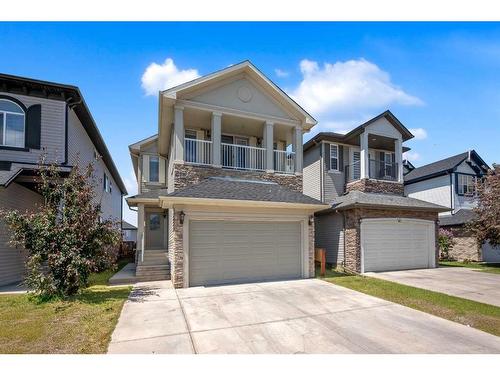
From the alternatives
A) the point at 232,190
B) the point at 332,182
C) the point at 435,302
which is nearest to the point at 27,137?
the point at 232,190

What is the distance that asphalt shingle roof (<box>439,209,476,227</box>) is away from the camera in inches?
798

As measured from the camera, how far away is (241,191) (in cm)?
1138

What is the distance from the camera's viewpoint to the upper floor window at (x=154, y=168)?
1791cm

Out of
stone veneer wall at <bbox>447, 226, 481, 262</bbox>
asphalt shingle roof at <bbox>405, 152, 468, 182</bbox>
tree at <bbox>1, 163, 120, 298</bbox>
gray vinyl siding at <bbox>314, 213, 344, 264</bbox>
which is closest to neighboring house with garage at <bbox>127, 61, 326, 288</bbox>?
tree at <bbox>1, 163, 120, 298</bbox>

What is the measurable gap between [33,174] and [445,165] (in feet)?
86.1

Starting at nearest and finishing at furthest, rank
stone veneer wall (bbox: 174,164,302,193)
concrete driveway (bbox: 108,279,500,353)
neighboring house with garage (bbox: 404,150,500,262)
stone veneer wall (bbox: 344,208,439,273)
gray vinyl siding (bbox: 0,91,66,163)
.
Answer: concrete driveway (bbox: 108,279,500,353)
stone veneer wall (bbox: 174,164,302,193)
gray vinyl siding (bbox: 0,91,66,163)
stone veneer wall (bbox: 344,208,439,273)
neighboring house with garage (bbox: 404,150,500,262)

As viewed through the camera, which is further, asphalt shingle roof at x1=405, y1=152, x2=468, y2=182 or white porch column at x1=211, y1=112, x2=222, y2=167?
asphalt shingle roof at x1=405, y1=152, x2=468, y2=182

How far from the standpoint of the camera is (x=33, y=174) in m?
11.0

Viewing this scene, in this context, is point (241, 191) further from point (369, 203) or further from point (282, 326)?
point (369, 203)

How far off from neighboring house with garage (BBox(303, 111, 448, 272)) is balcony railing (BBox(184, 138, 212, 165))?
5.72 meters

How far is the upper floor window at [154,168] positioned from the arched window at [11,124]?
6.80 m

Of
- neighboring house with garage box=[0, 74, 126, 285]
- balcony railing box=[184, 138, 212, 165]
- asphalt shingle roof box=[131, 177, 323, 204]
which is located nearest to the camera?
asphalt shingle roof box=[131, 177, 323, 204]

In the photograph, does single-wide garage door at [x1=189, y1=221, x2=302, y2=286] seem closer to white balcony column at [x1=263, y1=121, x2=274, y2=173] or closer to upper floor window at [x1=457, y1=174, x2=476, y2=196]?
white balcony column at [x1=263, y1=121, x2=274, y2=173]

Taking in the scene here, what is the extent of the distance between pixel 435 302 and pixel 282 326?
4.87 metres
